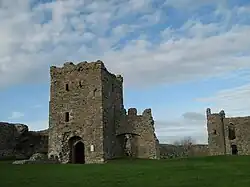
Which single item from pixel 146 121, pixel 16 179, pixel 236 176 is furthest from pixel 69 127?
pixel 236 176

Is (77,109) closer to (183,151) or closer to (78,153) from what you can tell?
(78,153)

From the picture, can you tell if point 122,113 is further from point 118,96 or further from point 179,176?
point 179,176

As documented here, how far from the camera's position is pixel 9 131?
40.2 meters

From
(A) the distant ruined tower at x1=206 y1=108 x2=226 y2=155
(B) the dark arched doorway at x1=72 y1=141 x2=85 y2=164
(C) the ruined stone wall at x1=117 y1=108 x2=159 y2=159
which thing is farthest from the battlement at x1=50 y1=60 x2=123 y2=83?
(A) the distant ruined tower at x1=206 y1=108 x2=226 y2=155

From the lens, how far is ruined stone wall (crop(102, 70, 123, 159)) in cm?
3488

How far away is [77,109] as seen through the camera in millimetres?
35188

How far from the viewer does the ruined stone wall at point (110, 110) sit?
114ft

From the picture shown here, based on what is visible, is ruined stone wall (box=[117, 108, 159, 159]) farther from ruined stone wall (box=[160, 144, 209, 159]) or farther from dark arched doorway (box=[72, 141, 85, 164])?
ruined stone wall (box=[160, 144, 209, 159])

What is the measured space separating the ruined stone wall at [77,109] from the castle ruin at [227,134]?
1972 cm

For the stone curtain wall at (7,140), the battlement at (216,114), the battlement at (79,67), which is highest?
the battlement at (79,67)

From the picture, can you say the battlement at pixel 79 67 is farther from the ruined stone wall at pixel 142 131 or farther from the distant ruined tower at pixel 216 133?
the distant ruined tower at pixel 216 133

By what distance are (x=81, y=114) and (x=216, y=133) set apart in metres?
20.9

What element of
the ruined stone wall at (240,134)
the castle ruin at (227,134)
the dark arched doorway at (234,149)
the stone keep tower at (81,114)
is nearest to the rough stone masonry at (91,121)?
the stone keep tower at (81,114)

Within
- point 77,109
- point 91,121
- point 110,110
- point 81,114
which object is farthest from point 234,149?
point 77,109
